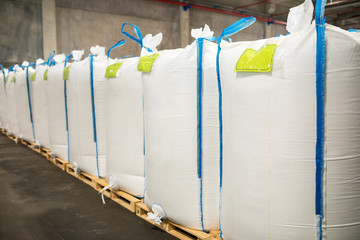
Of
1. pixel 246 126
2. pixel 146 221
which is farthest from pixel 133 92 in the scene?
pixel 246 126

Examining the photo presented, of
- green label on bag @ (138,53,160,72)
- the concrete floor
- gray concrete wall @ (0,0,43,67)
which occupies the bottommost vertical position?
the concrete floor

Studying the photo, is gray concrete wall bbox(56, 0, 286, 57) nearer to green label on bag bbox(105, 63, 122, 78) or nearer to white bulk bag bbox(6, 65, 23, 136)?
white bulk bag bbox(6, 65, 23, 136)

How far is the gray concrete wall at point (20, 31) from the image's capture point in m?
8.64

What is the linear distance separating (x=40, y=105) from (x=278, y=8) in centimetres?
1290

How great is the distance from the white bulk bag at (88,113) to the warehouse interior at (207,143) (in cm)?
1

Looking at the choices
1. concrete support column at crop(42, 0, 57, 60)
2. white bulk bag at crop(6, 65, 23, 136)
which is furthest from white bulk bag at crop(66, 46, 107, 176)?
concrete support column at crop(42, 0, 57, 60)

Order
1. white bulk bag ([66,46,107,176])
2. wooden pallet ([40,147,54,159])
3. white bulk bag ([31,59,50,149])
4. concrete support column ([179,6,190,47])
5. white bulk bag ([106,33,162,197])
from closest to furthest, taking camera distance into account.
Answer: white bulk bag ([106,33,162,197]) → white bulk bag ([66,46,107,176]) → white bulk bag ([31,59,50,149]) → wooden pallet ([40,147,54,159]) → concrete support column ([179,6,190,47])

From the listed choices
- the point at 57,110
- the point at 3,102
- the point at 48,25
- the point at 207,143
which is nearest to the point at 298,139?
the point at 207,143

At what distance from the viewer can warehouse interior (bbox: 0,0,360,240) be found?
1426mm

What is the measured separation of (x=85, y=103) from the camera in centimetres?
336

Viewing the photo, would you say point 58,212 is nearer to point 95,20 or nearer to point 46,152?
point 46,152

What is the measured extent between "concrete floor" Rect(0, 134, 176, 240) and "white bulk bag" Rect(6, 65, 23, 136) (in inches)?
99.5

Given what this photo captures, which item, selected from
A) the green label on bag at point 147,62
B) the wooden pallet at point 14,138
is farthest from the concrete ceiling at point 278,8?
the green label on bag at point 147,62

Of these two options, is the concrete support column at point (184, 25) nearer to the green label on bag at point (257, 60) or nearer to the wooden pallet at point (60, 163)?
the wooden pallet at point (60, 163)
